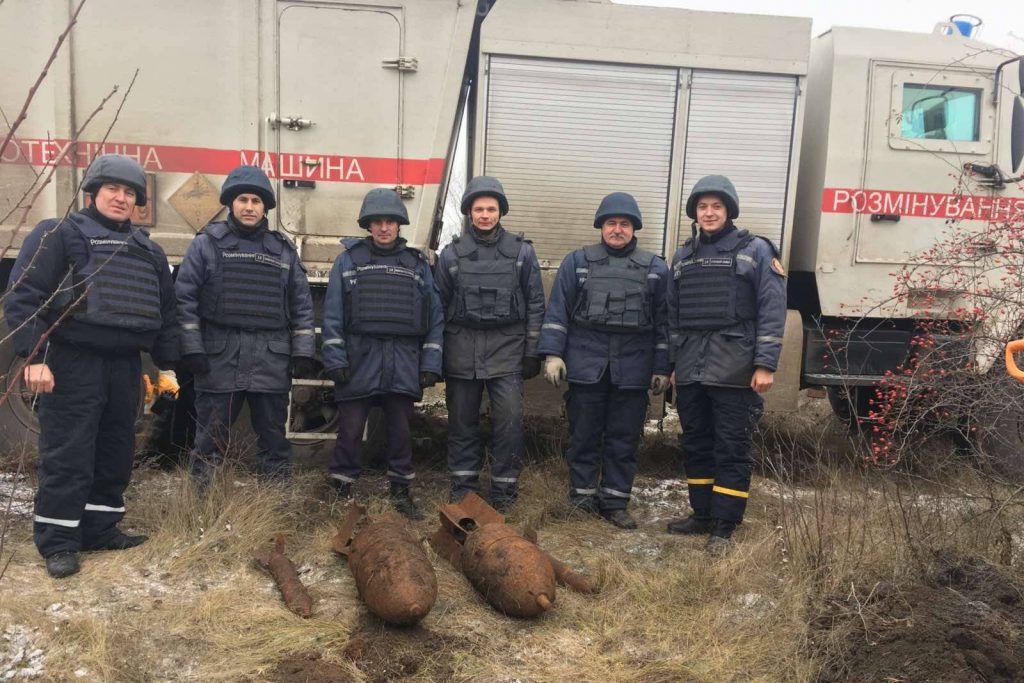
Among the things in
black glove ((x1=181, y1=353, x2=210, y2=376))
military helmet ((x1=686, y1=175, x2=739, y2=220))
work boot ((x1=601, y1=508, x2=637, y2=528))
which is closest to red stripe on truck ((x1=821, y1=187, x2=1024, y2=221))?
military helmet ((x1=686, y1=175, x2=739, y2=220))

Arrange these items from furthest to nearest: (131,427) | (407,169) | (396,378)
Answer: (407,169), (396,378), (131,427)

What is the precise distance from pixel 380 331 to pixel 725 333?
1879mm

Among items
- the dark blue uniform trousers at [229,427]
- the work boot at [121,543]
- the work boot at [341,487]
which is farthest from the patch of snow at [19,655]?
the work boot at [341,487]

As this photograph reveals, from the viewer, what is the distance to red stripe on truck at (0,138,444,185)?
4.79 meters

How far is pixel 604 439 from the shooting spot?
4609mm

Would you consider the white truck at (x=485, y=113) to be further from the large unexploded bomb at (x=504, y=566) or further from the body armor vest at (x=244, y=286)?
the large unexploded bomb at (x=504, y=566)

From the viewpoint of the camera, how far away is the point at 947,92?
207 inches

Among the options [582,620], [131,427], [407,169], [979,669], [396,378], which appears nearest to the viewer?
[979,669]

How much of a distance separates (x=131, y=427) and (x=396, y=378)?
1.35 m

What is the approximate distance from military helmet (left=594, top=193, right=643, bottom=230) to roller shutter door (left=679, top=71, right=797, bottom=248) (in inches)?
33.5

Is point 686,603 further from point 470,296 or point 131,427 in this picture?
point 131,427

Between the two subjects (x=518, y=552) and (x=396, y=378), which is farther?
(x=396, y=378)

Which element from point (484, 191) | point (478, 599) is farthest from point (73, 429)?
point (484, 191)

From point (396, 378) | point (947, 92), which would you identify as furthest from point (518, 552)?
point (947, 92)
